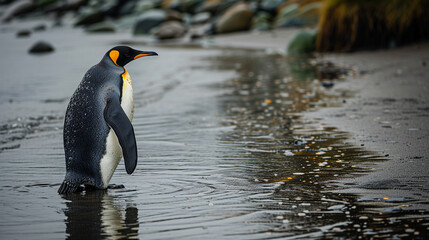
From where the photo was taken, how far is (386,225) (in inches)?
132

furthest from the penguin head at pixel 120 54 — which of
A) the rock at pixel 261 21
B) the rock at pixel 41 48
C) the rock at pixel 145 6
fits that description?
the rock at pixel 145 6

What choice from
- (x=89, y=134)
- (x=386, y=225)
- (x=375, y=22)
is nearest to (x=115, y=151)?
(x=89, y=134)

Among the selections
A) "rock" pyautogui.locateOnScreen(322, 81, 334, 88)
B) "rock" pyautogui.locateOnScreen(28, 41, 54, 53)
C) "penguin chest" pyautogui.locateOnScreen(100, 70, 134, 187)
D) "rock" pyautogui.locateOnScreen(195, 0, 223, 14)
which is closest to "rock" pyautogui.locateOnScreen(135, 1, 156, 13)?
"rock" pyautogui.locateOnScreen(195, 0, 223, 14)

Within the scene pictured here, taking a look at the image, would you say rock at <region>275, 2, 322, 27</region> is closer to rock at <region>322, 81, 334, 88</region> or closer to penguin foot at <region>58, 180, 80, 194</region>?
rock at <region>322, 81, 334, 88</region>

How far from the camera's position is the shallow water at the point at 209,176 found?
3443mm

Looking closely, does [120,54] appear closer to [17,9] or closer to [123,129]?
[123,129]

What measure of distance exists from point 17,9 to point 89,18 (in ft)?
38.6

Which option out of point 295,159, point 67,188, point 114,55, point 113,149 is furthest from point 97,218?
point 295,159

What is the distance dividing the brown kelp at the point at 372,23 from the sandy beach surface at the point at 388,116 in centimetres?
35

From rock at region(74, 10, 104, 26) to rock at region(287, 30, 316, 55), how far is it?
21.1 meters

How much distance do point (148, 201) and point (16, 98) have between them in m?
6.13

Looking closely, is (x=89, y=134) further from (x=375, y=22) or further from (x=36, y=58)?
(x=36, y=58)

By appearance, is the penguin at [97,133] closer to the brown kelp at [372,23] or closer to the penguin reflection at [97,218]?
the penguin reflection at [97,218]

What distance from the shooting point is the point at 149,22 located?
980 inches
